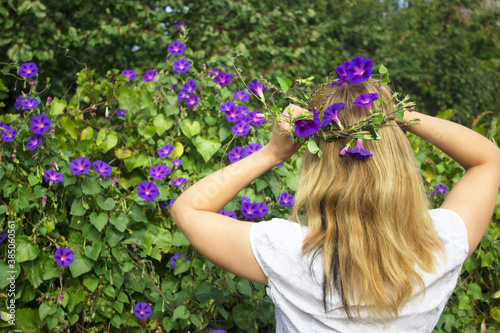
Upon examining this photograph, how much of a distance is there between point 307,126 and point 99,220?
108cm

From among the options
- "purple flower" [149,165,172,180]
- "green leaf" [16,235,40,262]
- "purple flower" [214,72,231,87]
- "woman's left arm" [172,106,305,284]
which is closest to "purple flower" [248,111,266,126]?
"purple flower" [214,72,231,87]

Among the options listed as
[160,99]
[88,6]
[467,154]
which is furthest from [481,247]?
[88,6]

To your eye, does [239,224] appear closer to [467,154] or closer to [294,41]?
[467,154]

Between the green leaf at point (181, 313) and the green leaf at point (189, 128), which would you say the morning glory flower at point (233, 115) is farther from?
the green leaf at point (181, 313)

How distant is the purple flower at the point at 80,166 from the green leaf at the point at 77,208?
5.7 inches

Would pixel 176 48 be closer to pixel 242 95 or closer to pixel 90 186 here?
pixel 242 95

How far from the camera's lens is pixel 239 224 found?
3.59ft

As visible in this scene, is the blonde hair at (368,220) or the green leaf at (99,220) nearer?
the blonde hair at (368,220)

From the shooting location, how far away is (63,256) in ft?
5.72

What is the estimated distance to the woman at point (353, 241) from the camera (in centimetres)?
102

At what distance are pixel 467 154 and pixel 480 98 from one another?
535cm

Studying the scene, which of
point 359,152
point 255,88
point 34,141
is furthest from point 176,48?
point 359,152

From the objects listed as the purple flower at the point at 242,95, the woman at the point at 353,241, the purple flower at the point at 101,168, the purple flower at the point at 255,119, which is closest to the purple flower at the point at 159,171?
the purple flower at the point at 101,168

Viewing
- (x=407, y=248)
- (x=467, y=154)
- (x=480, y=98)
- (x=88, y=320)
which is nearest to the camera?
(x=407, y=248)
